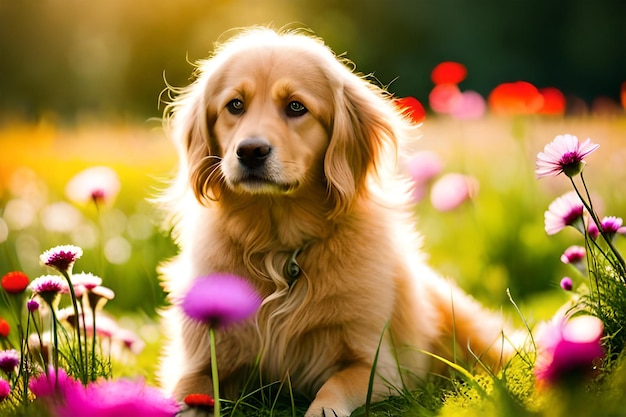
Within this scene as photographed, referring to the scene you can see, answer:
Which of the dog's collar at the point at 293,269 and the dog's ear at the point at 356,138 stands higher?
the dog's ear at the point at 356,138

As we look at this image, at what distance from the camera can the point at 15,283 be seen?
91.6 inches

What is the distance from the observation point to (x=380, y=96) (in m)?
3.36

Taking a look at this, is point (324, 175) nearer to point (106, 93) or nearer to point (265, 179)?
point (265, 179)

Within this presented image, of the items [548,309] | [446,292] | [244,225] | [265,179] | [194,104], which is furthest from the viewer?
[548,309]

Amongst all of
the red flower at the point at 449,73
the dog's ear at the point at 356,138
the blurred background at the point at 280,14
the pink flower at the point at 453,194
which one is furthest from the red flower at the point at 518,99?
the blurred background at the point at 280,14

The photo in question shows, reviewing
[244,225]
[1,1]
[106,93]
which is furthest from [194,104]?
[1,1]

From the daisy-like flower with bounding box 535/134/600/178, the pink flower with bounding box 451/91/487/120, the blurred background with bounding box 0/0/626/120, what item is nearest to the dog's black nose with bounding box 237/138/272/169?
the daisy-like flower with bounding box 535/134/600/178

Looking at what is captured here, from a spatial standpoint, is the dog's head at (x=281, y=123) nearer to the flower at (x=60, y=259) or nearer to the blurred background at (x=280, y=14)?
the flower at (x=60, y=259)

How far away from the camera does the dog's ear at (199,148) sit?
3078 mm

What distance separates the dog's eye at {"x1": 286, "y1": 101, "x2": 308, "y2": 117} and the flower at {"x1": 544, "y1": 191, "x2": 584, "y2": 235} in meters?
0.97

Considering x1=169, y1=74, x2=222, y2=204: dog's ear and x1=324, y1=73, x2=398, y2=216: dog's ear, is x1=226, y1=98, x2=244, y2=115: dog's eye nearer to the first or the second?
x1=169, y1=74, x2=222, y2=204: dog's ear

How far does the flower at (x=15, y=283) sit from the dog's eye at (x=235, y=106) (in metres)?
1.02

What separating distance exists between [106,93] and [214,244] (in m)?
12.2

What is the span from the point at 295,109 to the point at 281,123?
13 cm
